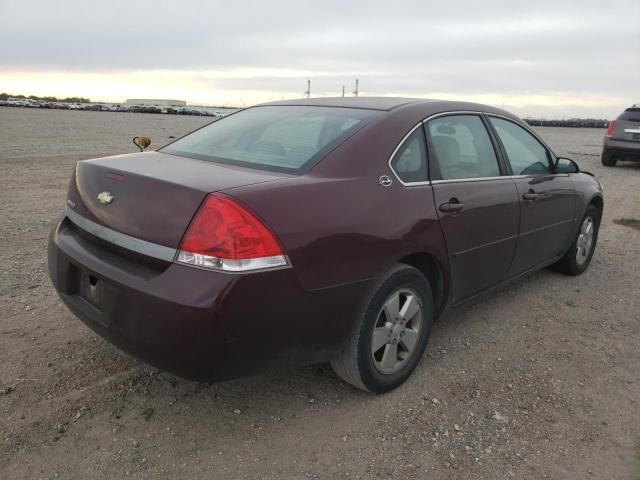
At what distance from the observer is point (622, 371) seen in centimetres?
338

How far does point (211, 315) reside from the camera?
216 centimetres

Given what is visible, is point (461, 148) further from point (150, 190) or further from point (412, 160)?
point (150, 190)

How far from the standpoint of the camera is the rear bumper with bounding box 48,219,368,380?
2.18 metres

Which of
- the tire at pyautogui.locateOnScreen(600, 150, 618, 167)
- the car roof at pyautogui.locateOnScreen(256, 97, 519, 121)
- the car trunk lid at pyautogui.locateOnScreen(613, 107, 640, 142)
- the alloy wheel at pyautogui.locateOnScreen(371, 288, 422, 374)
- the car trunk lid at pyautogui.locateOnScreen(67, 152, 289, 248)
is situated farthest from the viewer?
the tire at pyautogui.locateOnScreen(600, 150, 618, 167)

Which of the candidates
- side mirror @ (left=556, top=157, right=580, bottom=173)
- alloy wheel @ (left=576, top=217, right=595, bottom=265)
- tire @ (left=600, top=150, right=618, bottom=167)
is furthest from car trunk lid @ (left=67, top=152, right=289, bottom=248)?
tire @ (left=600, top=150, right=618, bottom=167)

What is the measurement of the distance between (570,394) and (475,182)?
1.37 m

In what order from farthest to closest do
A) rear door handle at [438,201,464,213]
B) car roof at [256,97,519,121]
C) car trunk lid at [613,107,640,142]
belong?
car trunk lid at [613,107,640,142], car roof at [256,97,519,121], rear door handle at [438,201,464,213]

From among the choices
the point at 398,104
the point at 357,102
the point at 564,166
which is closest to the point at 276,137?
the point at 357,102

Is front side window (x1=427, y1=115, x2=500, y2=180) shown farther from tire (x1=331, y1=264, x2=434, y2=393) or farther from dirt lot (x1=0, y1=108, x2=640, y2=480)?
dirt lot (x1=0, y1=108, x2=640, y2=480)

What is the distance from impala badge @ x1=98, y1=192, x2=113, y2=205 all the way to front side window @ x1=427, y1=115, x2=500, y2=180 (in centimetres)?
175

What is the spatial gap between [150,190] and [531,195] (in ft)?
9.09

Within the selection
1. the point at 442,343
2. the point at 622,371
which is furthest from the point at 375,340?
the point at 622,371

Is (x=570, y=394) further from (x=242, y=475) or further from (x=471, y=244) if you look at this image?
(x=242, y=475)

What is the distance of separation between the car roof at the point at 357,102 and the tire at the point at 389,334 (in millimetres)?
1047
